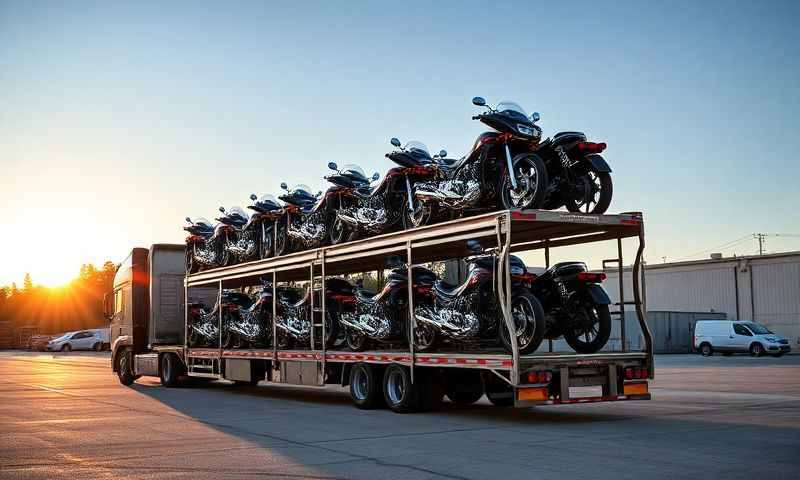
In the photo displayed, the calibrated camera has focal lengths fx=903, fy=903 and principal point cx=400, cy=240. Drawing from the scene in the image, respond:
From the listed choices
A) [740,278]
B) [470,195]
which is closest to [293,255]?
[470,195]

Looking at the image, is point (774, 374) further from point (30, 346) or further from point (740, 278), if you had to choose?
point (30, 346)

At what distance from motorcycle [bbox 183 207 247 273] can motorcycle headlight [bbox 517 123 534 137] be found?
942 centimetres

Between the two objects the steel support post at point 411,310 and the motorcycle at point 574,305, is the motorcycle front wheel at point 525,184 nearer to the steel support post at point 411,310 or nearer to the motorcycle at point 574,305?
the motorcycle at point 574,305

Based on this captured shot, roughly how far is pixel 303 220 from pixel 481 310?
5991 mm

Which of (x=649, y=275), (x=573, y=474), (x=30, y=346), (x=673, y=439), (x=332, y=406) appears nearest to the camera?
(x=573, y=474)

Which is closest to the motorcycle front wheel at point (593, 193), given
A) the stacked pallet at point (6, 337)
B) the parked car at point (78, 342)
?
the parked car at point (78, 342)

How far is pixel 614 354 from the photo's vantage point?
12.1 m

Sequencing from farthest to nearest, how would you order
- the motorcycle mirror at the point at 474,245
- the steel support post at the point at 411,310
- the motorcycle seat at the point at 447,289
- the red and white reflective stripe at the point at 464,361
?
1. the steel support post at the point at 411,310
2. the motorcycle seat at the point at 447,289
3. the motorcycle mirror at the point at 474,245
4. the red and white reflective stripe at the point at 464,361

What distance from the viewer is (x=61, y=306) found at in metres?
99.3

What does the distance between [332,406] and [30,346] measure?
5649cm

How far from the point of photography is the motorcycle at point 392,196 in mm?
14375

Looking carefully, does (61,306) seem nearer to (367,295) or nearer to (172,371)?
(172,371)

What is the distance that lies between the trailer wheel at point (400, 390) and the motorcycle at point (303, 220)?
380 centimetres

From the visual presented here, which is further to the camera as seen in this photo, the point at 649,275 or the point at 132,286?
the point at 649,275
